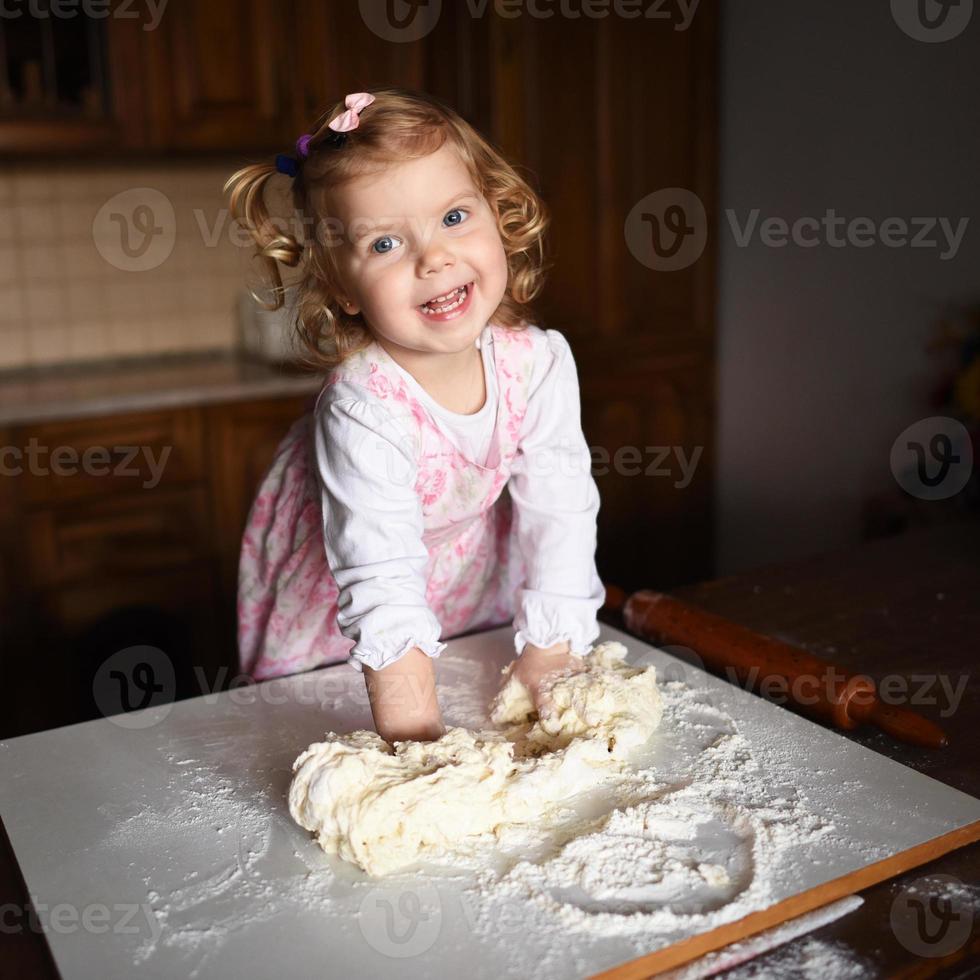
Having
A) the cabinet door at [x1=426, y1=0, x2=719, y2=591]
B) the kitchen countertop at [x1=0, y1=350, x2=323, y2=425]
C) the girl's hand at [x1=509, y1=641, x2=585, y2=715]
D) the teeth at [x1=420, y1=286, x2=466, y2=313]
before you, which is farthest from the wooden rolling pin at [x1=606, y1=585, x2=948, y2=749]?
the cabinet door at [x1=426, y1=0, x2=719, y2=591]

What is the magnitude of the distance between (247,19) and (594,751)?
7.00 feet

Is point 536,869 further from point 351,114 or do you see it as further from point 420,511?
point 351,114

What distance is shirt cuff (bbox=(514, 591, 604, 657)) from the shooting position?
1.10 metres

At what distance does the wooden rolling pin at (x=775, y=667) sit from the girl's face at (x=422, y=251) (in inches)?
15.1

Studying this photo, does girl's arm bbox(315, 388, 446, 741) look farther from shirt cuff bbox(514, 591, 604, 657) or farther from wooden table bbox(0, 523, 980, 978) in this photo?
wooden table bbox(0, 523, 980, 978)

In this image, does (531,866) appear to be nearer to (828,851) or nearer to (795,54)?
(828,851)

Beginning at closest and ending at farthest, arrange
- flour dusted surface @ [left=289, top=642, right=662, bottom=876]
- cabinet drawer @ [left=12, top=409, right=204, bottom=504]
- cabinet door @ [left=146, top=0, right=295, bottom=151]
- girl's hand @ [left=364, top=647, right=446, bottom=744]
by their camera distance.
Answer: flour dusted surface @ [left=289, top=642, right=662, bottom=876]
girl's hand @ [left=364, top=647, right=446, bottom=744]
cabinet drawer @ [left=12, top=409, right=204, bottom=504]
cabinet door @ [left=146, top=0, right=295, bottom=151]

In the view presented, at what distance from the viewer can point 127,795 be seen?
91cm

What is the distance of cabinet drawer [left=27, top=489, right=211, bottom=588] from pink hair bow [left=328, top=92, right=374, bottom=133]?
1549 millimetres

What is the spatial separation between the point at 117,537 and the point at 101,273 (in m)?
0.74

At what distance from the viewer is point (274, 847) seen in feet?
2.69

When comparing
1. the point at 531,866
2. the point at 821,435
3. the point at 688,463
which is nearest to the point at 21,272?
the point at 688,463

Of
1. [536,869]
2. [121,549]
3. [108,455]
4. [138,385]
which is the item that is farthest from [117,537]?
[536,869]

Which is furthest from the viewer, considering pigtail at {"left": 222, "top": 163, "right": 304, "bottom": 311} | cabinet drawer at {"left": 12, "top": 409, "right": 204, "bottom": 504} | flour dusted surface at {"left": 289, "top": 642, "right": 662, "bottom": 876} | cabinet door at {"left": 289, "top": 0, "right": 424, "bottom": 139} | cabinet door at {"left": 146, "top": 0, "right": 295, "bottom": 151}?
cabinet door at {"left": 289, "top": 0, "right": 424, "bottom": 139}
